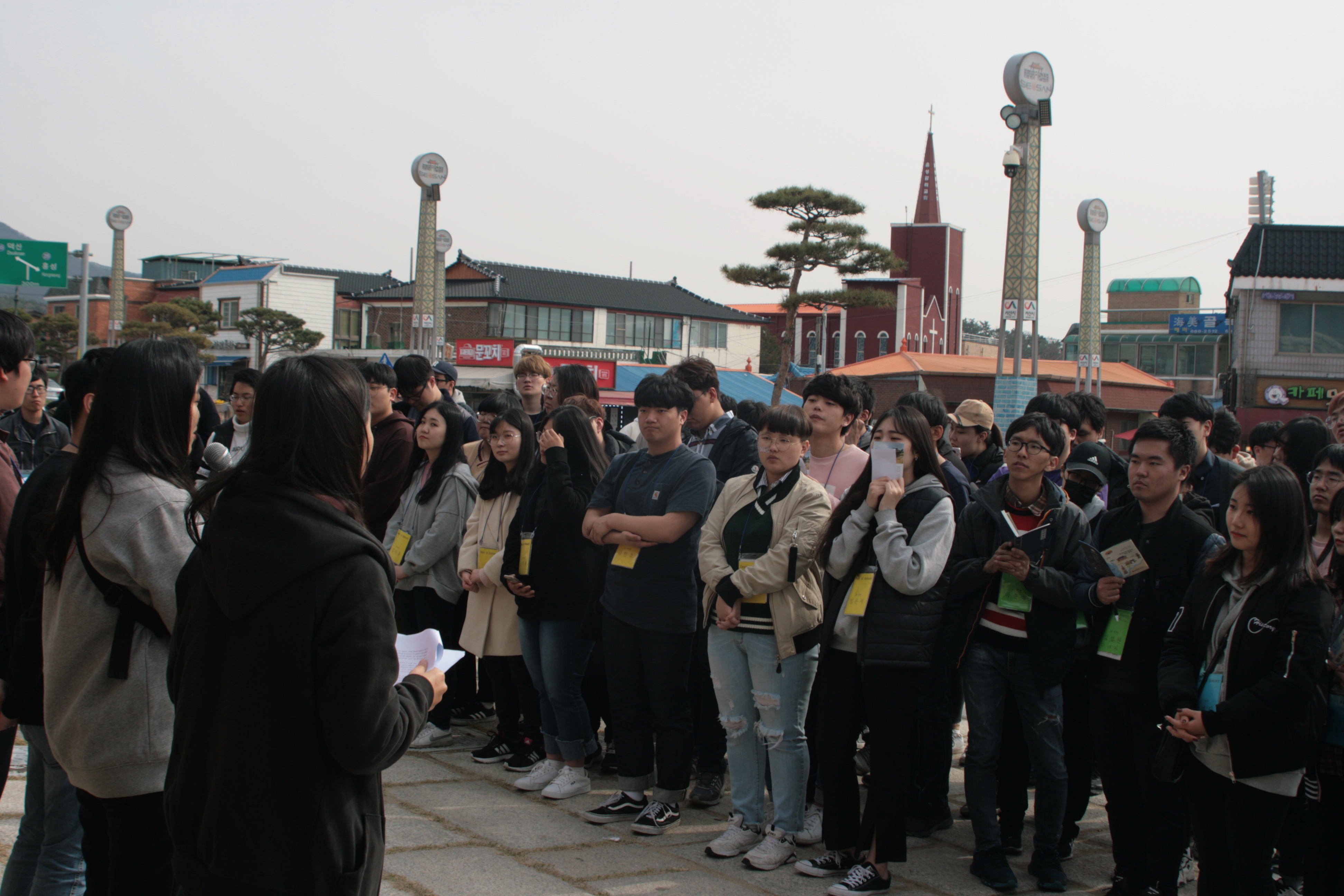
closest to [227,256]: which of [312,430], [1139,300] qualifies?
[1139,300]

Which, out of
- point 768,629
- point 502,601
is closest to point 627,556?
point 768,629

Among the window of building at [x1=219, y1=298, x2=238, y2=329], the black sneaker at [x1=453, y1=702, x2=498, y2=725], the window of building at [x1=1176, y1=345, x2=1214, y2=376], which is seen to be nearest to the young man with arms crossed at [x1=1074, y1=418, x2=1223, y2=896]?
the black sneaker at [x1=453, y1=702, x2=498, y2=725]

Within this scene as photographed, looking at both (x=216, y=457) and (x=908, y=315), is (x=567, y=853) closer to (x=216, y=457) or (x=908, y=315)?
(x=216, y=457)

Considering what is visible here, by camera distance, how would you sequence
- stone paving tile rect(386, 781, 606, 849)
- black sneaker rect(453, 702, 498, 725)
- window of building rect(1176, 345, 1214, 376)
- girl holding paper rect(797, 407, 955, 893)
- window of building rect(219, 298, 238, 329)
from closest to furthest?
girl holding paper rect(797, 407, 955, 893)
stone paving tile rect(386, 781, 606, 849)
black sneaker rect(453, 702, 498, 725)
window of building rect(219, 298, 238, 329)
window of building rect(1176, 345, 1214, 376)

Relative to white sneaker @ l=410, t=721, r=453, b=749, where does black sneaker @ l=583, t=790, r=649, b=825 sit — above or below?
above

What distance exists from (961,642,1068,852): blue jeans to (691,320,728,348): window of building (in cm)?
4549

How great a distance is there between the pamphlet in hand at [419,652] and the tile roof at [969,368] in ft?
107

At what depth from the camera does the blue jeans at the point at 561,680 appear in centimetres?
452

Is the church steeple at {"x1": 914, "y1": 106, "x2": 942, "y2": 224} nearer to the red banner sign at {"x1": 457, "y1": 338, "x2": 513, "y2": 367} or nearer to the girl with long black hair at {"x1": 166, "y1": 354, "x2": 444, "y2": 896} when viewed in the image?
the red banner sign at {"x1": 457, "y1": 338, "x2": 513, "y2": 367}

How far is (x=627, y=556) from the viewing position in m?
4.15

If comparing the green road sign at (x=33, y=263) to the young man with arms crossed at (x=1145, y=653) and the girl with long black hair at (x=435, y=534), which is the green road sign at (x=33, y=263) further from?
the young man with arms crossed at (x=1145, y=653)

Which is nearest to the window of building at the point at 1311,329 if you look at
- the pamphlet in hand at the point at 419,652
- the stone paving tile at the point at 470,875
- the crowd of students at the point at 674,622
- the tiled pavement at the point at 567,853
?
the crowd of students at the point at 674,622

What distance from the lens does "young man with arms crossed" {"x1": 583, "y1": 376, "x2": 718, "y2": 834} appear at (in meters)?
4.12

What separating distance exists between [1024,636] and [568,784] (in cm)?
208
